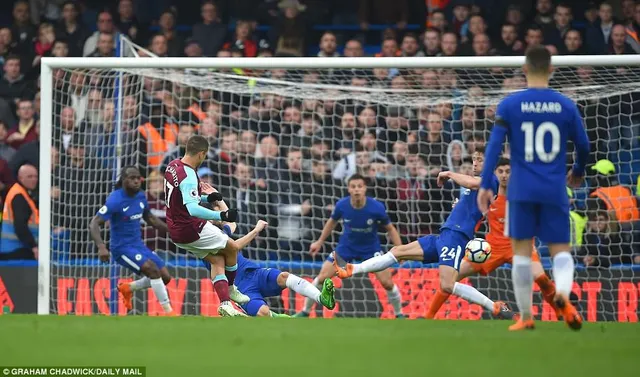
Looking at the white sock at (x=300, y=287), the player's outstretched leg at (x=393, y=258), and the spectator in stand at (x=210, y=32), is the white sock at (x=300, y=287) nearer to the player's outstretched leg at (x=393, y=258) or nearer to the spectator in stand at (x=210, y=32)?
the player's outstretched leg at (x=393, y=258)

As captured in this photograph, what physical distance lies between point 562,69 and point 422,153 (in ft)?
6.68

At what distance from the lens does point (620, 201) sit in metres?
13.8

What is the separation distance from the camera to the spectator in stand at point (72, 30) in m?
17.6

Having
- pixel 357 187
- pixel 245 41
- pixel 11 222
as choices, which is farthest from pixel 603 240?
→ pixel 11 222

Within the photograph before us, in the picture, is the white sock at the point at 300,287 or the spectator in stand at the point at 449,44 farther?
the spectator in stand at the point at 449,44

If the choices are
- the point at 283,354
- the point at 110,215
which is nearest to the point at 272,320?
the point at 283,354

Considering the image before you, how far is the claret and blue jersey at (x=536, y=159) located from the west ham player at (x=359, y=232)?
615cm

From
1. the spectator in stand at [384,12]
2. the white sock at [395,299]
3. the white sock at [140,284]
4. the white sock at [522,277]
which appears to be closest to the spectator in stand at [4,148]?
the white sock at [140,284]

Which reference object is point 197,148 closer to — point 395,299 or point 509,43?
point 395,299

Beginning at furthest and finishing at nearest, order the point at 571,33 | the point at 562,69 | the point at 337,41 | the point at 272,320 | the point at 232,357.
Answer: the point at 337,41
the point at 571,33
the point at 562,69
the point at 272,320
the point at 232,357

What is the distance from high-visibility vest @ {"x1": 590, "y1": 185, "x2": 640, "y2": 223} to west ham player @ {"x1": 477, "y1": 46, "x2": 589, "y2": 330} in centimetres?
633

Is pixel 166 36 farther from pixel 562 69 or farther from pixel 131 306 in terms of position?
pixel 562 69

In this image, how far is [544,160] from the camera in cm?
763

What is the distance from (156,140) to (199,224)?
4.70 meters
